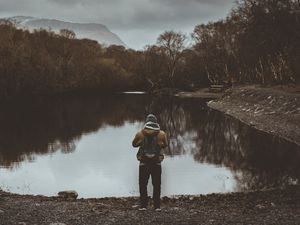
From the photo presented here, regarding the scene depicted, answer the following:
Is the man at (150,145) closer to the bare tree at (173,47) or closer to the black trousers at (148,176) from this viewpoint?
the black trousers at (148,176)

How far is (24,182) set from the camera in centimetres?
2230

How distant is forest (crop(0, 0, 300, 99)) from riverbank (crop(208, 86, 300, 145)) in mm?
5792

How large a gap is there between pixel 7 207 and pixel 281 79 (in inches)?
1990

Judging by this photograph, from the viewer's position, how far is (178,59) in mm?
124062

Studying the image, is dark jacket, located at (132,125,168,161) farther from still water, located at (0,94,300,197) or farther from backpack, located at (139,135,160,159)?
still water, located at (0,94,300,197)

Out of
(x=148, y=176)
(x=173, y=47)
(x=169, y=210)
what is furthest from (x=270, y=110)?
(x=173, y=47)

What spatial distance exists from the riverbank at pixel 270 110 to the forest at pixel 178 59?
579cm

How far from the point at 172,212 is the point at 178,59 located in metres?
112

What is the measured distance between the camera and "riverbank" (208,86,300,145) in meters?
36.2

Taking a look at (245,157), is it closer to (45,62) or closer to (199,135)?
(199,135)

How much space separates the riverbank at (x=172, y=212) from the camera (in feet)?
40.6

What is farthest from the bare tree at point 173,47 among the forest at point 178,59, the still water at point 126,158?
the still water at point 126,158

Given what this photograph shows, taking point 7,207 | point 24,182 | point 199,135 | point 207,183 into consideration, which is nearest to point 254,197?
point 207,183

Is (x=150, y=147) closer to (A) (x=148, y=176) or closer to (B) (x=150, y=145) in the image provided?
(B) (x=150, y=145)
